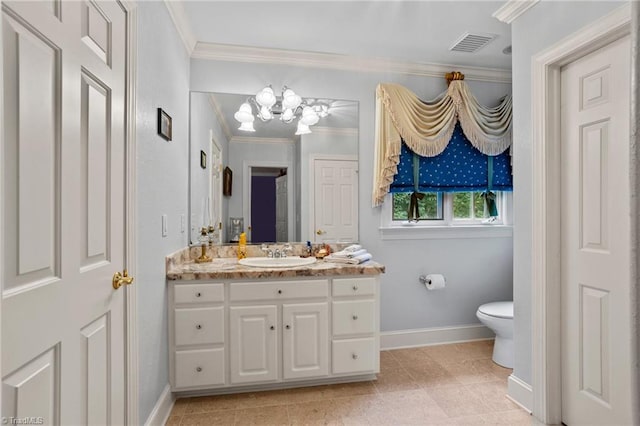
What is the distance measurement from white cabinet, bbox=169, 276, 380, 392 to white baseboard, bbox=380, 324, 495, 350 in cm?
69

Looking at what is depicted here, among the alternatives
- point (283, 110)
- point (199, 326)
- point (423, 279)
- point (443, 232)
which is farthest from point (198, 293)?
point (443, 232)

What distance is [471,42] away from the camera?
2.59 meters

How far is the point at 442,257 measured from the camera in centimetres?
309

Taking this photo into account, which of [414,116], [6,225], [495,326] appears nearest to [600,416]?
[495,326]

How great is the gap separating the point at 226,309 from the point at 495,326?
76.0 inches

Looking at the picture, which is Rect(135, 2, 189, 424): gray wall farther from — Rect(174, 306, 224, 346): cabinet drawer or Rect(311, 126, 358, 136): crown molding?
Rect(311, 126, 358, 136): crown molding

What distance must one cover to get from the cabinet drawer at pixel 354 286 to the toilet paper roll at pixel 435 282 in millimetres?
859

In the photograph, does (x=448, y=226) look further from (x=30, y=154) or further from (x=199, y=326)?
(x=30, y=154)

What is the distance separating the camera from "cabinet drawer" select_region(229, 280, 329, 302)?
219 centimetres

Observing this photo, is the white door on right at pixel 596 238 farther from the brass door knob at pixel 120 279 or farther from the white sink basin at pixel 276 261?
the brass door knob at pixel 120 279

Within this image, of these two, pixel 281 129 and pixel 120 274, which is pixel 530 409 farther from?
pixel 281 129

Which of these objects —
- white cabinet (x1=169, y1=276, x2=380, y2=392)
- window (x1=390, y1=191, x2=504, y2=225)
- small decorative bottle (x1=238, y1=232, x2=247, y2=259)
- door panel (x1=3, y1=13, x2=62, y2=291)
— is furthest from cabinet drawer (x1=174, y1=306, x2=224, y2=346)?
window (x1=390, y1=191, x2=504, y2=225)

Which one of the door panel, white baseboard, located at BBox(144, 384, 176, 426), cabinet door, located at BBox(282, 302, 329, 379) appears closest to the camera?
the door panel

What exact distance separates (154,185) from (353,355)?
160 centimetres
